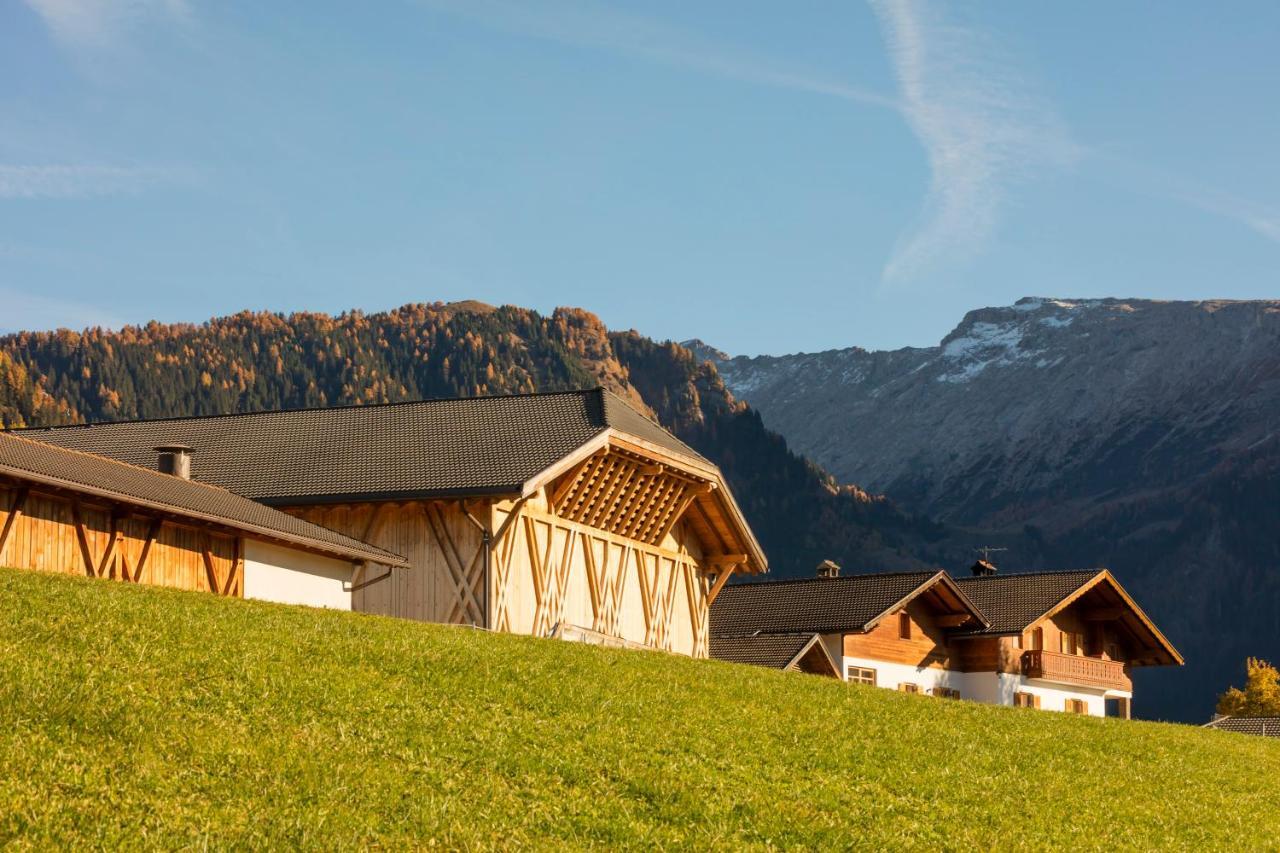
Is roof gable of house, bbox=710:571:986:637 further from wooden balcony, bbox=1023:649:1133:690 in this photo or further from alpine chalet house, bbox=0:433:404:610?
alpine chalet house, bbox=0:433:404:610

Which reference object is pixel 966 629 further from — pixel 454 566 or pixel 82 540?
pixel 82 540

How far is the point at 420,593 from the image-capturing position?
42375mm

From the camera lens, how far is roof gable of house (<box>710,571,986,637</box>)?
62625mm

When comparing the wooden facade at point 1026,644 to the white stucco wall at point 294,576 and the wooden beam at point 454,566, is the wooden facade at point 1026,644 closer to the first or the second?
the wooden beam at point 454,566

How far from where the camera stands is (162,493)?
34656mm

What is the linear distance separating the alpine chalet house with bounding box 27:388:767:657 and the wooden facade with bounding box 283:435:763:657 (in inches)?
1.9

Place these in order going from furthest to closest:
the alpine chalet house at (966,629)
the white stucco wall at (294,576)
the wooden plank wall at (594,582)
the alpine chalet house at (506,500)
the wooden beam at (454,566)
Answer: the alpine chalet house at (966,629), the wooden plank wall at (594,582), the alpine chalet house at (506,500), the wooden beam at (454,566), the white stucco wall at (294,576)

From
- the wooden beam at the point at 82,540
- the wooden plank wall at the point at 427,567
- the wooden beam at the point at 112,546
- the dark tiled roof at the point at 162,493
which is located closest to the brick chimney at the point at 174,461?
the dark tiled roof at the point at 162,493

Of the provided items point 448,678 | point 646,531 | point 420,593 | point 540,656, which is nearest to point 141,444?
point 420,593

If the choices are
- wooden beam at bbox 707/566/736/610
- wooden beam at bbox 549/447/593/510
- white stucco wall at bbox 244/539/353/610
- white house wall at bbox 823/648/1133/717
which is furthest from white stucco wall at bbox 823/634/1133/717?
white stucco wall at bbox 244/539/353/610

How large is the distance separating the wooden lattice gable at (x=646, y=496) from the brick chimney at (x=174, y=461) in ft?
28.9

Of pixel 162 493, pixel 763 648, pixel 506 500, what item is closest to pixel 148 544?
pixel 162 493

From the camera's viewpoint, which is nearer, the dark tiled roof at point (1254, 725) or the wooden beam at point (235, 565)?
the wooden beam at point (235, 565)

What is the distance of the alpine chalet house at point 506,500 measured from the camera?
42.3 metres
